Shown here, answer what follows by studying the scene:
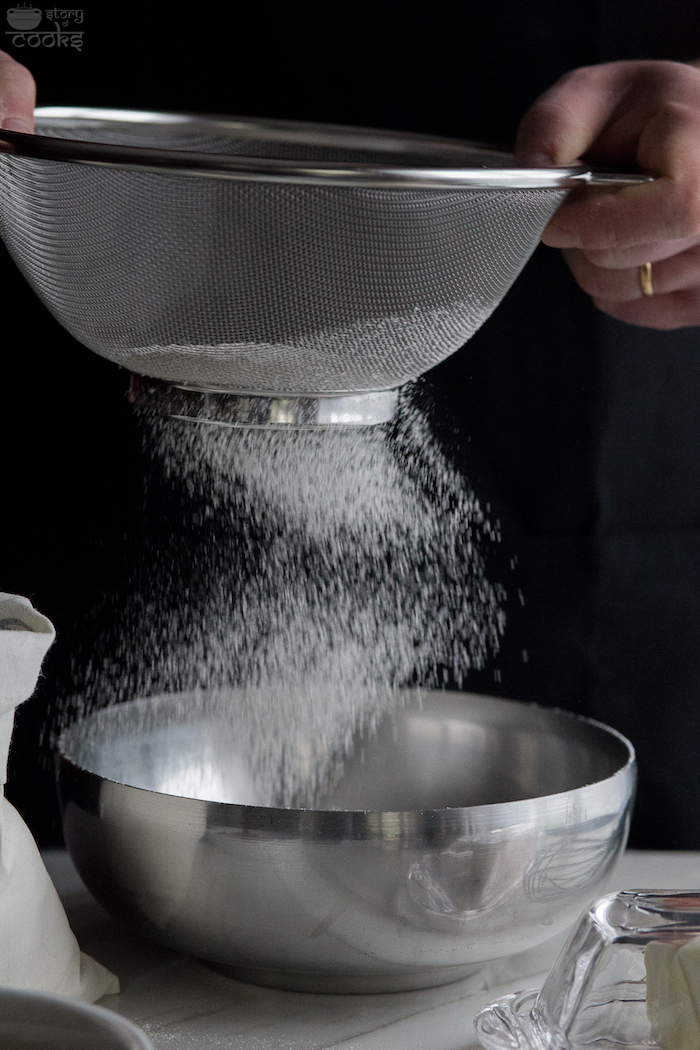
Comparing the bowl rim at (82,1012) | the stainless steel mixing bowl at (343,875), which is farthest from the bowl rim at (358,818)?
the bowl rim at (82,1012)

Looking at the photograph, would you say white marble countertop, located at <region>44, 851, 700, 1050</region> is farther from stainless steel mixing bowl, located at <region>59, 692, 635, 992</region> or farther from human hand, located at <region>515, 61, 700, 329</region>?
human hand, located at <region>515, 61, 700, 329</region>

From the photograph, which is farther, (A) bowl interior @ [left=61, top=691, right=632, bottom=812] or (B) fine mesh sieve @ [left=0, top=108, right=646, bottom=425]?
(A) bowl interior @ [left=61, top=691, right=632, bottom=812]

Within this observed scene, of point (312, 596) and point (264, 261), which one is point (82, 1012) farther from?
point (312, 596)

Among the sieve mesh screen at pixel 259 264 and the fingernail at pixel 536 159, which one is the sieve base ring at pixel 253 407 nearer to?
the sieve mesh screen at pixel 259 264

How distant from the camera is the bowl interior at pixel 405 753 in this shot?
725mm

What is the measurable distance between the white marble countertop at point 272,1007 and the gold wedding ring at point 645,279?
40cm

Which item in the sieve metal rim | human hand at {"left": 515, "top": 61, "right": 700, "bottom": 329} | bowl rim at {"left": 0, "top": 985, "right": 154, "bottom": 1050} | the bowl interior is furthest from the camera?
the bowl interior

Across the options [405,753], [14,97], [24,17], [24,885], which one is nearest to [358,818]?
[24,885]

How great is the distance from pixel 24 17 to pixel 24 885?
0.56 metres

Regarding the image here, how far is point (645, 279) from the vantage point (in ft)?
2.50

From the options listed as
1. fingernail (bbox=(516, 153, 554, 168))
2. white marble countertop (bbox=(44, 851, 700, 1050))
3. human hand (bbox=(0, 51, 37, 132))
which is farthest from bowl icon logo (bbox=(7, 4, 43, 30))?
white marble countertop (bbox=(44, 851, 700, 1050))

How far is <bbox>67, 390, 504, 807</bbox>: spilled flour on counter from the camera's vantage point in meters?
0.79

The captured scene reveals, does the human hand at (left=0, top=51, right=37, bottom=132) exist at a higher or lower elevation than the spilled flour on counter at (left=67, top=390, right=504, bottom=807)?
higher

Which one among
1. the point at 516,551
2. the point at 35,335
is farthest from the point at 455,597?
the point at 35,335
